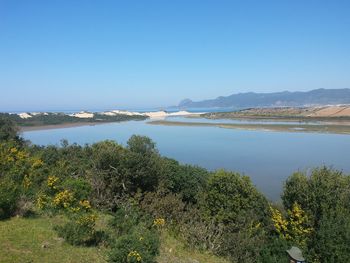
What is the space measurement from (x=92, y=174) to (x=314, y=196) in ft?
26.0

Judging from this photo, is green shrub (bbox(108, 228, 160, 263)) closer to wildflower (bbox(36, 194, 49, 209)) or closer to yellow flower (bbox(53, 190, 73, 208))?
yellow flower (bbox(53, 190, 73, 208))

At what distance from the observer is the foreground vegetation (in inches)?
277

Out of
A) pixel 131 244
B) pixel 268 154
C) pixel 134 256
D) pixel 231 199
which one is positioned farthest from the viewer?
pixel 268 154

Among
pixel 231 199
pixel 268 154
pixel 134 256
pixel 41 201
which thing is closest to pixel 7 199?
pixel 41 201

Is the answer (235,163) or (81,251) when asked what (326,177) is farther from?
(235,163)

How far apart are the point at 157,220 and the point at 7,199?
3.51 metres

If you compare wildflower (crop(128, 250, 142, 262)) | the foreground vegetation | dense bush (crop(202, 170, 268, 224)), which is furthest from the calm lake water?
wildflower (crop(128, 250, 142, 262))

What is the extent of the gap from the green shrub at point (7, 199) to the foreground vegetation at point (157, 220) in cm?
2

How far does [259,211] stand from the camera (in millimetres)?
11641

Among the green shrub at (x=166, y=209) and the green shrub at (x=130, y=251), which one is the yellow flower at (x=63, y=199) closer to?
the green shrub at (x=166, y=209)

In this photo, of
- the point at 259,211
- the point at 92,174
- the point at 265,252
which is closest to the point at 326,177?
the point at 259,211

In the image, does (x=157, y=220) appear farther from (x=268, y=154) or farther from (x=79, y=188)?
(x=268, y=154)

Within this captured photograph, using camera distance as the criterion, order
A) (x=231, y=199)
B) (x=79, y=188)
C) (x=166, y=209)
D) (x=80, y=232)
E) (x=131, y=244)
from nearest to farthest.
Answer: (x=131, y=244) < (x=80, y=232) < (x=166, y=209) < (x=79, y=188) < (x=231, y=199)

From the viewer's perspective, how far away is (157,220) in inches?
375
